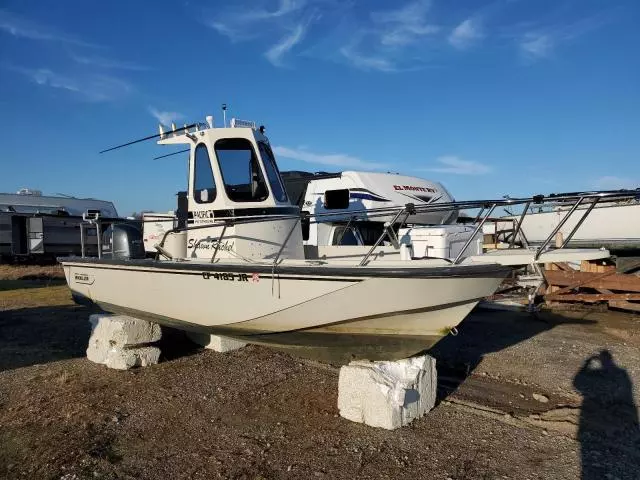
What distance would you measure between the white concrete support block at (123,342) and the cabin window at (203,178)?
1.78 m

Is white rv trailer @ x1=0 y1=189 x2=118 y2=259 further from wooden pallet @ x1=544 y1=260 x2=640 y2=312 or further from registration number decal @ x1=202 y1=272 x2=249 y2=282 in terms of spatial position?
wooden pallet @ x1=544 y1=260 x2=640 y2=312

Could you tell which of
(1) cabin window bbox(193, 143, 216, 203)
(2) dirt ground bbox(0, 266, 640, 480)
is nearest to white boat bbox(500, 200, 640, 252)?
(2) dirt ground bbox(0, 266, 640, 480)

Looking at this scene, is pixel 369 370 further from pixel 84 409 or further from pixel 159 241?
pixel 159 241

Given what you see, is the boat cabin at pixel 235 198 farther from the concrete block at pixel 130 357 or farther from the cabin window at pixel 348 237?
the cabin window at pixel 348 237

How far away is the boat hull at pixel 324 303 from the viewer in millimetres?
4105

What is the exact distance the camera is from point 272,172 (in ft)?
20.0

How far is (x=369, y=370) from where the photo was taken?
14.2 ft

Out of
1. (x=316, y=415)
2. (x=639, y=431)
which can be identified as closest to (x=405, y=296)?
(x=316, y=415)

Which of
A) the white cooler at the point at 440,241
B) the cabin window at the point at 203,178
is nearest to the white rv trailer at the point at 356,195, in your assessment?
the white cooler at the point at 440,241

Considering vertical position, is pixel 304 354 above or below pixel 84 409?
above

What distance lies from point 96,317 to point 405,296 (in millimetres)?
4398

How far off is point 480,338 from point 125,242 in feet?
17.8

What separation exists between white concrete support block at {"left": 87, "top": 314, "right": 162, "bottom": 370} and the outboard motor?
0.81 m

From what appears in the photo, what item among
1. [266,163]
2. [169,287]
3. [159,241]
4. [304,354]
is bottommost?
[304,354]
